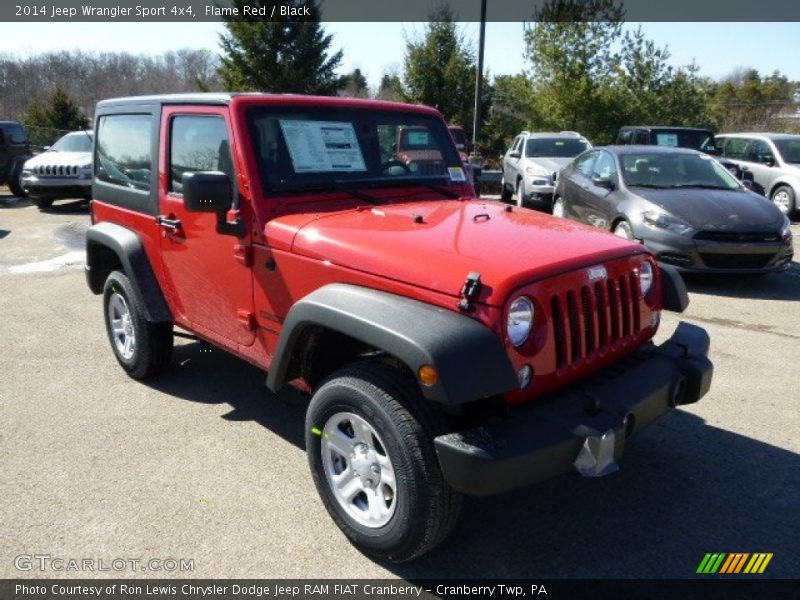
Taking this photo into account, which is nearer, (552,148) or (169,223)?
(169,223)

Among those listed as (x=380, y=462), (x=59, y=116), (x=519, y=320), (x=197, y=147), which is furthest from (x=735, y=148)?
(x=59, y=116)

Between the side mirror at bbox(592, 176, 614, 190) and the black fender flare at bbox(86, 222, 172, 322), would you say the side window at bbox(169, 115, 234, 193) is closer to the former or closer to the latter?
the black fender flare at bbox(86, 222, 172, 322)

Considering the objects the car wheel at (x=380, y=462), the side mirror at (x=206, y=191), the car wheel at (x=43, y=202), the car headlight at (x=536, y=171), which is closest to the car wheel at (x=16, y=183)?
the car wheel at (x=43, y=202)

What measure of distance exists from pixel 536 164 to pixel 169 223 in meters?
10.5

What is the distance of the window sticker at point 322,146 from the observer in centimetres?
349

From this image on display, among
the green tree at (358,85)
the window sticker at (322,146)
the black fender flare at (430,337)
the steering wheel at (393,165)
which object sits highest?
the green tree at (358,85)

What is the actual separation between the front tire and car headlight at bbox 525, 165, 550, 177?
438 cm

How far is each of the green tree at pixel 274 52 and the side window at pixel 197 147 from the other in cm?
2575

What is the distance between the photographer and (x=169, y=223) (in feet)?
13.0

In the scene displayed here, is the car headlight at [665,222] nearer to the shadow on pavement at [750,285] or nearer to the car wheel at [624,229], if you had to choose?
the car wheel at [624,229]

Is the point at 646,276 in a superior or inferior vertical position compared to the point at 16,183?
superior

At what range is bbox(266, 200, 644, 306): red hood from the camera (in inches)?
99.4

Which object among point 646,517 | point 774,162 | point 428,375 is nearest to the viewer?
point 428,375

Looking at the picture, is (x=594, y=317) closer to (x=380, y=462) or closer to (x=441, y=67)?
(x=380, y=462)
